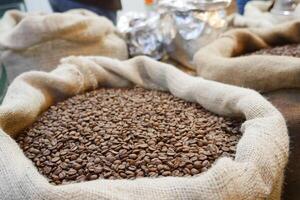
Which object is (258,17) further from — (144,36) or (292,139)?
(292,139)

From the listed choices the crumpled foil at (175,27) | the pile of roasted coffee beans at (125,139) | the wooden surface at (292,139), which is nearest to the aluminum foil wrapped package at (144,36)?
the crumpled foil at (175,27)

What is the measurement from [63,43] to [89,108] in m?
0.50

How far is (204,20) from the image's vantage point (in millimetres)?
1302

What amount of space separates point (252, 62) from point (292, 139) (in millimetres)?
235

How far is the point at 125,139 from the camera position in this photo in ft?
2.27

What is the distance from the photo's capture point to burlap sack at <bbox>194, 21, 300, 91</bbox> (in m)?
0.89

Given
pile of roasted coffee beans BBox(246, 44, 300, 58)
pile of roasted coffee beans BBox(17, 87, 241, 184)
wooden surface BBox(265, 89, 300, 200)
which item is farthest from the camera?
pile of roasted coffee beans BBox(246, 44, 300, 58)

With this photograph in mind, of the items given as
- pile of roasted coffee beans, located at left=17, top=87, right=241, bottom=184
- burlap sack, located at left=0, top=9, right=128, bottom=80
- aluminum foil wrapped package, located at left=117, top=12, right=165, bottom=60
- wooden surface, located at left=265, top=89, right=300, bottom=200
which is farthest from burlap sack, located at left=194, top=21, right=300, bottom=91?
burlap sack, located at left=0, top=9, right=128, bottom=80

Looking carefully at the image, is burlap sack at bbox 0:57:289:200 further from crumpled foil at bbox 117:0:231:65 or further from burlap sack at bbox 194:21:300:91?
crumpled foil at bbox 117:0:231:65

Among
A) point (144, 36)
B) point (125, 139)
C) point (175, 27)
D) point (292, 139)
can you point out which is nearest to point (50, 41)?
point (144, 36)

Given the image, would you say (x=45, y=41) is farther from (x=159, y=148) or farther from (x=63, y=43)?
(x=159, y=148)

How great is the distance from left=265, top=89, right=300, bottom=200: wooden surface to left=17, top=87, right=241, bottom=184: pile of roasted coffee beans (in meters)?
0.14

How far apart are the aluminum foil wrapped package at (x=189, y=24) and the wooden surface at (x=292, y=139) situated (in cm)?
52

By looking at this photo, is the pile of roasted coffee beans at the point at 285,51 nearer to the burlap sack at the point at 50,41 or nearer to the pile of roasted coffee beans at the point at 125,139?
the pile of roasted coffee beans at the point at 125,139
